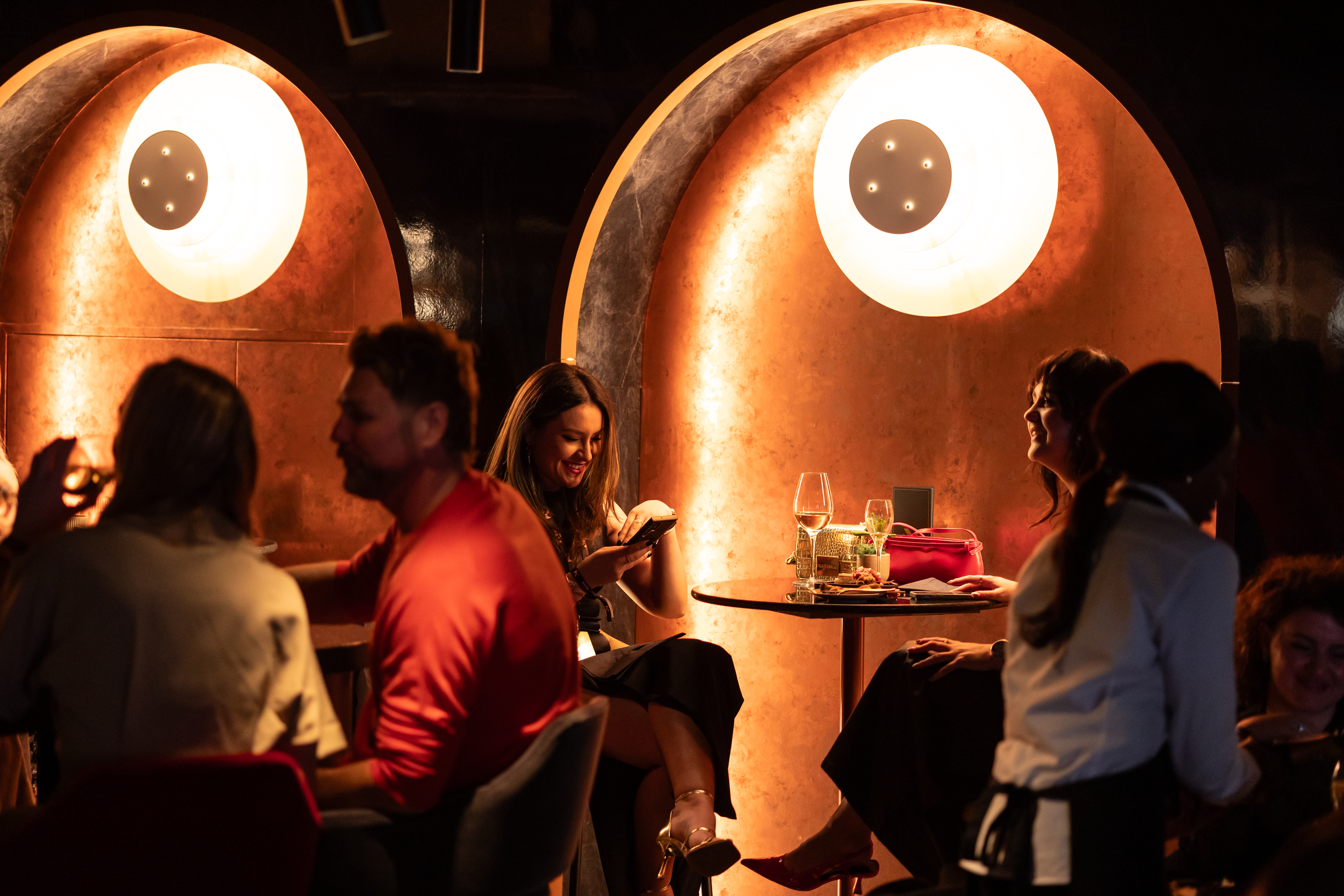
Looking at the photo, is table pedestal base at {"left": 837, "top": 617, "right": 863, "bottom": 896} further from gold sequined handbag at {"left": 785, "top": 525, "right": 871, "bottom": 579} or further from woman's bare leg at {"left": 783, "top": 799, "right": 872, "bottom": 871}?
woman's bare leg at {"left": 783, "top": 799, "right": 872, "bottom": 871}

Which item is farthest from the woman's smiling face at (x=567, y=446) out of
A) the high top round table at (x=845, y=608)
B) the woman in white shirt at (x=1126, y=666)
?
the woman in white shirt at (x=1126, y=666)

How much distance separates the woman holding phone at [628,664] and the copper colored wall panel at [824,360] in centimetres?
70

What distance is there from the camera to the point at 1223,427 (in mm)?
1628

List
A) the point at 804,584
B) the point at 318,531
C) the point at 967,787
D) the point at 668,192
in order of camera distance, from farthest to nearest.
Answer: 1. the point at 318,531
2. the point at 668,192
3. the point at 804,584
4. the point at 967,787

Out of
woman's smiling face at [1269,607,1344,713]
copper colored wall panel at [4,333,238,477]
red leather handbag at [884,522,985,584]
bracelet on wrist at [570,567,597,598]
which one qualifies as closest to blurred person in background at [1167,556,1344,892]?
woman's smiling face at [1269,607,1344,713]

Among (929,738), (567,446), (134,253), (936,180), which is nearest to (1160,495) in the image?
(929,738)

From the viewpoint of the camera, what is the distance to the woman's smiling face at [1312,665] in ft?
6.99

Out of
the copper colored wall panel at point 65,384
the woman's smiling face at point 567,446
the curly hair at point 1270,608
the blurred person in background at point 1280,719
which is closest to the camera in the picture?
the blurred person in background at point 1280,719

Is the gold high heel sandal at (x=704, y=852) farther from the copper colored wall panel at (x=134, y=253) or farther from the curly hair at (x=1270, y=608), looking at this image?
the copper colored wall panel at (x=134, y=253)

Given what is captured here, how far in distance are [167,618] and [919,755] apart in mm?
1763

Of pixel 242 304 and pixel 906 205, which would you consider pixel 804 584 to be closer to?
pixel 906 205

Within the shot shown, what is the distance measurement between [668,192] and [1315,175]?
194 centimetres

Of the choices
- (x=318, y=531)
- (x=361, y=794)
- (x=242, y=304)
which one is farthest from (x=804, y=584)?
(x=242, y=304)

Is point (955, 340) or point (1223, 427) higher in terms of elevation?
point (955, 340)
